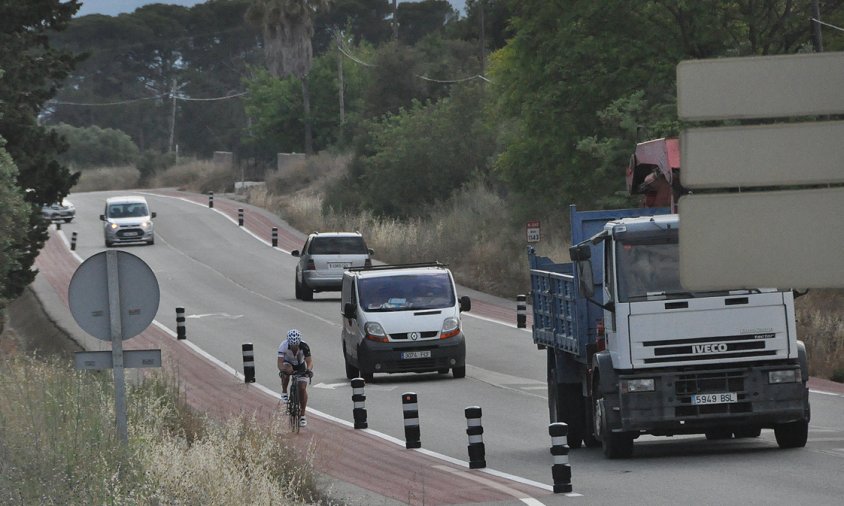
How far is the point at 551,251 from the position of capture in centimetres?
4531

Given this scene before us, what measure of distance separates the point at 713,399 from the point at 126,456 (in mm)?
6938

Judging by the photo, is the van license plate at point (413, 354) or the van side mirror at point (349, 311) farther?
the van side mirror at point (349, 311)

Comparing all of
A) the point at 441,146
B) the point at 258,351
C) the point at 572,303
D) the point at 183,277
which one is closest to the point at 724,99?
the point at 572,303

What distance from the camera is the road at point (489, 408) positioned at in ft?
47.0

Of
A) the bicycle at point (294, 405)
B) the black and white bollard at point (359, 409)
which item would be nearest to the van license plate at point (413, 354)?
the black and white bollard at point (359, 409)

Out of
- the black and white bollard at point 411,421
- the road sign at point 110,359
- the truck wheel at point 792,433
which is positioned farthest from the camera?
the black and white bollard at point 411,421

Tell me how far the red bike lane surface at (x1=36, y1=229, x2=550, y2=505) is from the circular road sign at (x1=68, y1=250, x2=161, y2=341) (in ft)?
8.56

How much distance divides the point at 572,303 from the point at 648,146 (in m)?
3.96

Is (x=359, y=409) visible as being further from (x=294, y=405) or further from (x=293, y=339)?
(x=293, y=339)

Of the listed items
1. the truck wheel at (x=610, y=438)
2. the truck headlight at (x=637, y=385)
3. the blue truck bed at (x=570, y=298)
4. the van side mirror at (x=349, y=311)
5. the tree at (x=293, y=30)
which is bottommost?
the truck wheel at (x=610, y=438)

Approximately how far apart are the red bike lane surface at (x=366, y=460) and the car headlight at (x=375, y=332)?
208 centimetres

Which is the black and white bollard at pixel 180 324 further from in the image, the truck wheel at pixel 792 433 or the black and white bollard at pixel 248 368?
the truck wheel at pixel 792 433

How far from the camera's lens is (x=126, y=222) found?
2514 inches

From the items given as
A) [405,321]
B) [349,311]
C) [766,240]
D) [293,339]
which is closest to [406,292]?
[405,321]
